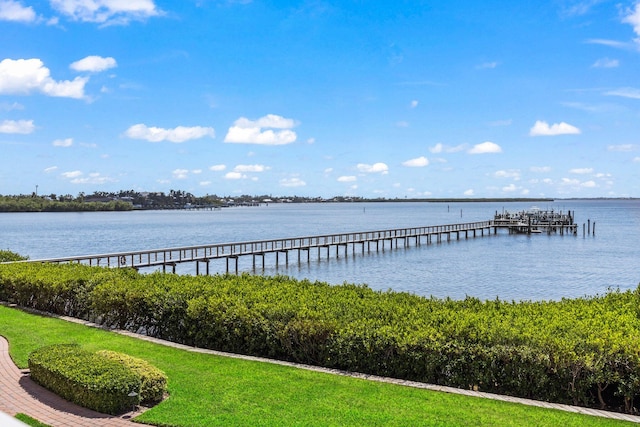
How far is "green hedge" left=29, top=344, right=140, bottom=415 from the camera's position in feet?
27.7

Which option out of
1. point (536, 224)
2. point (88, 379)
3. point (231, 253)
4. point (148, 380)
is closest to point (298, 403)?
point (148, 380)

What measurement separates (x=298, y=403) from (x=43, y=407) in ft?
12.9

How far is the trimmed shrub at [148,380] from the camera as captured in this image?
880 centimetres

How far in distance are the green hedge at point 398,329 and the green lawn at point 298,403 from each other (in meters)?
0.79

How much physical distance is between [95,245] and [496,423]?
65490 mm

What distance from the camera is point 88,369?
352 inches

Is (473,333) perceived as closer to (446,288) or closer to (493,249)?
(446,288)

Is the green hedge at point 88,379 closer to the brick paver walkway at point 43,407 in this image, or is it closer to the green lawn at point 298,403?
the brick paver walkway at point 43,407

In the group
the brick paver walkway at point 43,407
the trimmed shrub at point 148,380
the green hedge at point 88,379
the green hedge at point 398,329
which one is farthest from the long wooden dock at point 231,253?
the trimmed shrub at point 148,380

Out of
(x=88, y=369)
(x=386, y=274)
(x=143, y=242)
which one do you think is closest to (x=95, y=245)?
(x=143, y=242)

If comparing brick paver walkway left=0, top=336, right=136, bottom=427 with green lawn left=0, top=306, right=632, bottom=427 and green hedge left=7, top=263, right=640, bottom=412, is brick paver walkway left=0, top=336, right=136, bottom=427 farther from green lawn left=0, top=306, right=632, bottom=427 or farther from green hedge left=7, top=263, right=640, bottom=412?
green hedge left=7, top=263, right=640, bottom=412

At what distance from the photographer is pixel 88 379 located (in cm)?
862

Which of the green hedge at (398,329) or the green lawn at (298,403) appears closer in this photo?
the green lawn at (298,403)

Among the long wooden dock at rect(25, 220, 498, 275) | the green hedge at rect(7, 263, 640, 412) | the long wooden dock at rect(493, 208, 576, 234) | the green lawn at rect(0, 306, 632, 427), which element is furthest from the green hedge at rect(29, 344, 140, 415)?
the long wooden dock at rect(493, 208, 576, 234)
